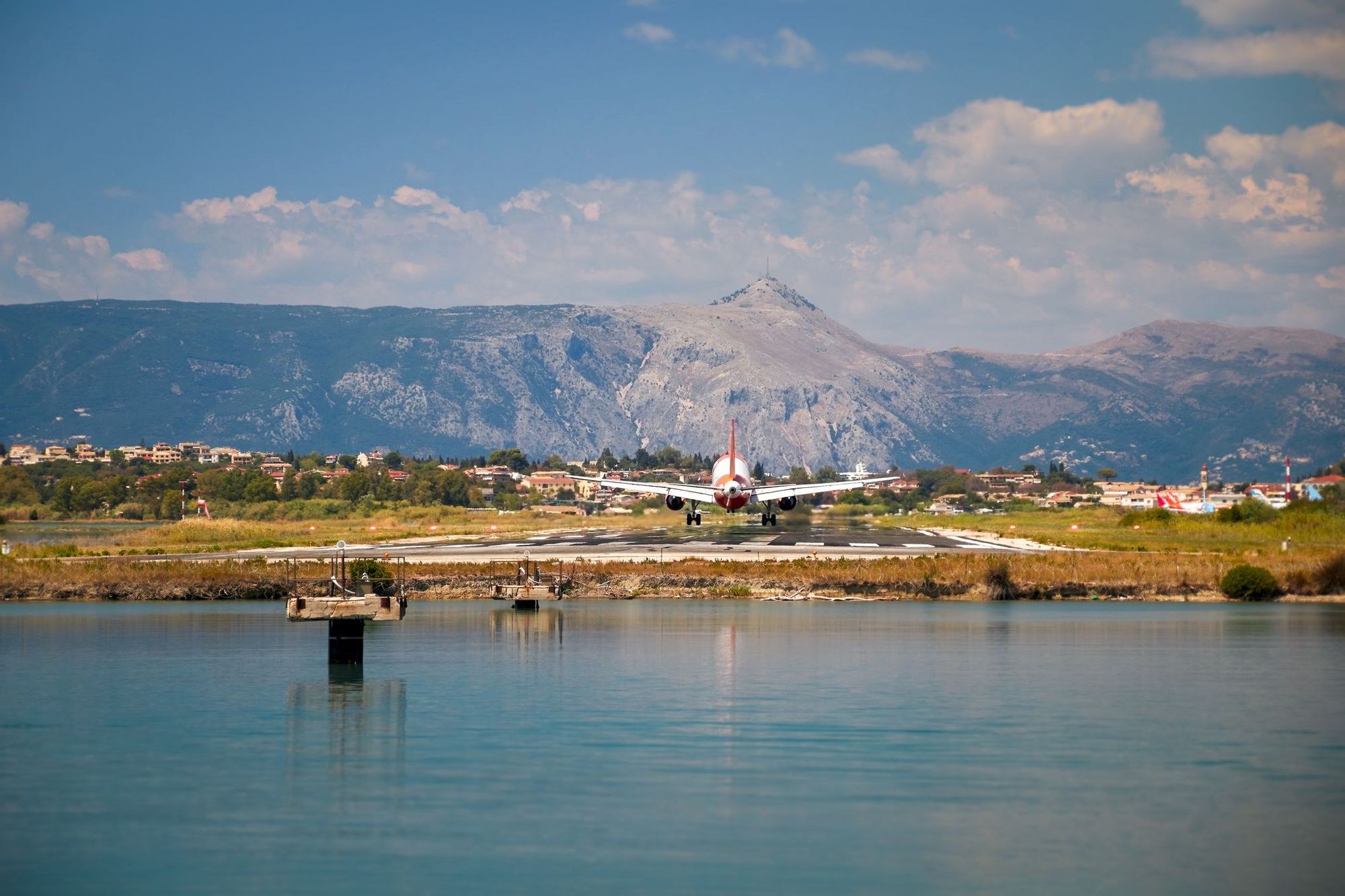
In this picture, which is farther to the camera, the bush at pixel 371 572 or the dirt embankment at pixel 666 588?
the dirt embankment at pixel 666 588

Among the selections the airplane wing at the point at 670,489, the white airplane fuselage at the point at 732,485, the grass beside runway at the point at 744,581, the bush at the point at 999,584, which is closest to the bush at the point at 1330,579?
the grass beside runway at the point at 744,581

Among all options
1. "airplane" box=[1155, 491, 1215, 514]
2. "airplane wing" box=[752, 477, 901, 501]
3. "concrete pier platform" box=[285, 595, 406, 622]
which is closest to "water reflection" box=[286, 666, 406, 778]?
"concrete pier platform" box=[285, 595, 406, 622]

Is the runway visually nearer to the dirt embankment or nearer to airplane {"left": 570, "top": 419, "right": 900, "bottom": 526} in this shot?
airplane {"left": 570, "top": 419, "right": 900, "bottom": 526}

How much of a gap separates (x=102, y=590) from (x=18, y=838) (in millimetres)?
55873

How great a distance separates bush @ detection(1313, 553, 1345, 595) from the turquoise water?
16.5 meters

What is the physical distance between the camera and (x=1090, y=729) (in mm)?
43750

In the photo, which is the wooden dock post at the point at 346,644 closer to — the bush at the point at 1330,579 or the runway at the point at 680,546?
the runway at the point at 680,546

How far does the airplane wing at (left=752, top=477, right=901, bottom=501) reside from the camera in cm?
10500

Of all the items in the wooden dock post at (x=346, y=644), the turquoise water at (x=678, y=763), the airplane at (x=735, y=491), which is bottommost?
the turquoise water at (x=678, y=763)

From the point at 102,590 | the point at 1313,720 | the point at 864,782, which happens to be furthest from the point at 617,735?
the point at 102,590

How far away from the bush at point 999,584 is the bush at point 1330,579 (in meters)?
16.9

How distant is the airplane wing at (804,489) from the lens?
344 ft

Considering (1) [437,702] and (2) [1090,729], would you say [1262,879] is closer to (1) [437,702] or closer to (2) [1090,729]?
(2) [1090,729]

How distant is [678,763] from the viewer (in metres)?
38.4
